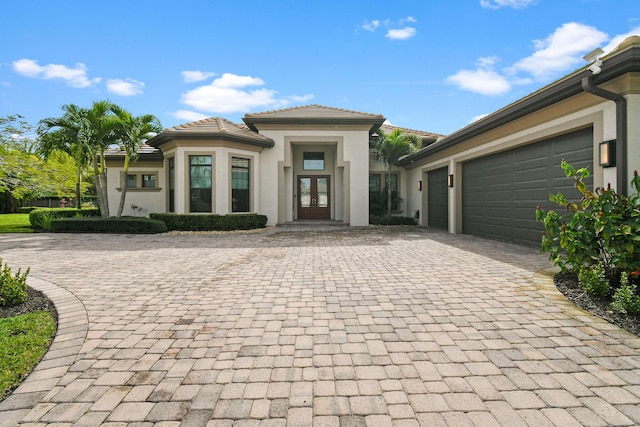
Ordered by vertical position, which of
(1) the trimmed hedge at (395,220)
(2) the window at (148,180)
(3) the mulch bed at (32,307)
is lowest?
(3) the mulch bed at (32,307)

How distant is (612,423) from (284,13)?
40.3 feet

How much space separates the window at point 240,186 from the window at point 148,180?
5.71 metres

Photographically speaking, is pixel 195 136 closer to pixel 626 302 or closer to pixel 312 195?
pixel 312 195

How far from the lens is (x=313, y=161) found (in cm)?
1720

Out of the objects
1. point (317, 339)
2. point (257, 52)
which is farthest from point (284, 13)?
point (317, 339)

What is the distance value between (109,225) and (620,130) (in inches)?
599

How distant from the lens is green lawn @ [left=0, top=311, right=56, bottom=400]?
7.20ft

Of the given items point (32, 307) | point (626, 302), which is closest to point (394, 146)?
point (626, 302)

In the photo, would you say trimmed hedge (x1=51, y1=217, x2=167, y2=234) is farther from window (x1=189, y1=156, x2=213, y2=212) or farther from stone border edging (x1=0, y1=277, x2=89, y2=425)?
stone border edging (x1=0, y1=277, x2=89, y2=425)

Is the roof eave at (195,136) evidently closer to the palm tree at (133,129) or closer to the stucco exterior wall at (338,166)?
the palm tree at (133,129)

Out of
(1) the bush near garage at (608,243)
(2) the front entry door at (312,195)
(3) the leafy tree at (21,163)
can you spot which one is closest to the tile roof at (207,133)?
(2) the front entry door at (312,195)

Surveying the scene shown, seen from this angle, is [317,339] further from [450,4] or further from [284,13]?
[284,13]

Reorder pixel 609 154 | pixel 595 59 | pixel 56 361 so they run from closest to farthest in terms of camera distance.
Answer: pixel 56 361 → pixel 595 59 → pixel 609 154

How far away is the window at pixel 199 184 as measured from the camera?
42.1ft
